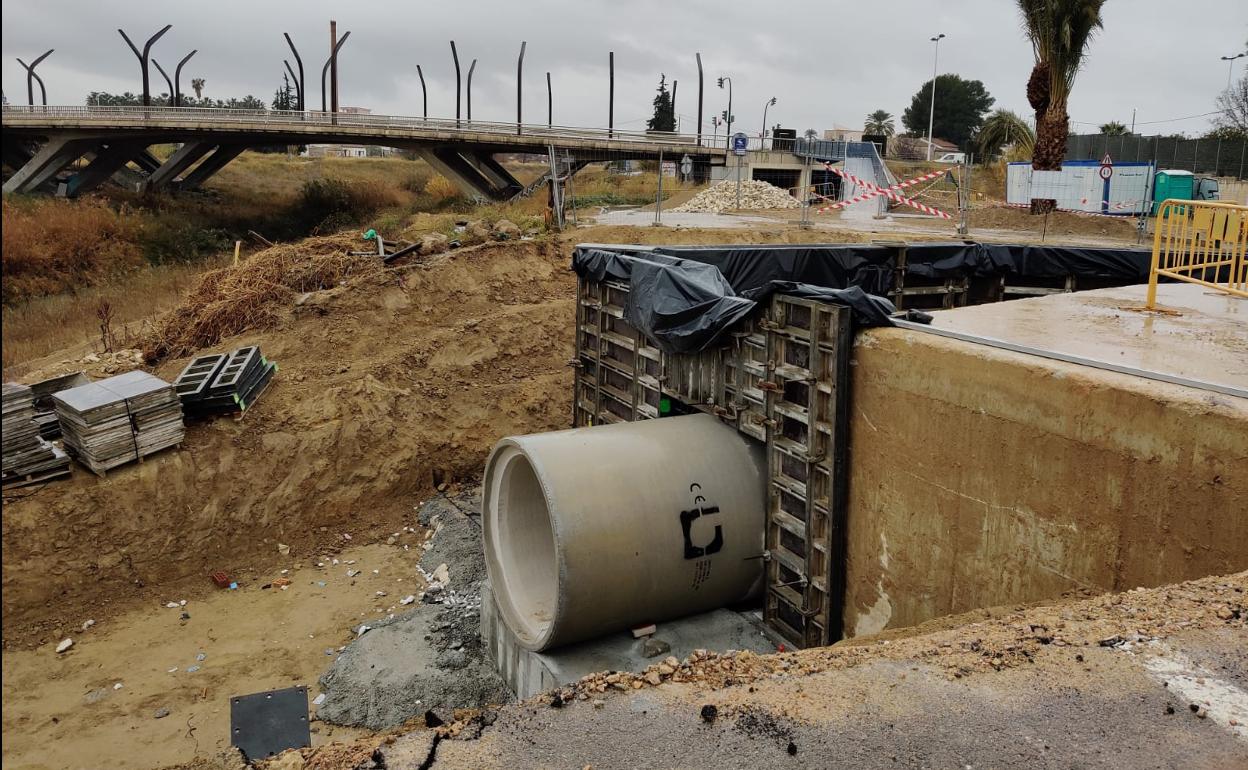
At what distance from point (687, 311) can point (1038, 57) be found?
21324mm

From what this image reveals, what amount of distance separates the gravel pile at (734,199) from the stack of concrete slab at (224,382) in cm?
2010

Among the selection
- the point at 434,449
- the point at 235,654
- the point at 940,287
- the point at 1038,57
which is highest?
the point at 1038,57

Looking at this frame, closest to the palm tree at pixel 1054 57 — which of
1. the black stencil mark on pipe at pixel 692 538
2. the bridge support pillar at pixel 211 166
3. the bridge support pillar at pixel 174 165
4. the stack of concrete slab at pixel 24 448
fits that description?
the black stencil mark on pipe at pixel 692 538

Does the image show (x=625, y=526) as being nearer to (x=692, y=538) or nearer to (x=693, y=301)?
(x=692, y=538)

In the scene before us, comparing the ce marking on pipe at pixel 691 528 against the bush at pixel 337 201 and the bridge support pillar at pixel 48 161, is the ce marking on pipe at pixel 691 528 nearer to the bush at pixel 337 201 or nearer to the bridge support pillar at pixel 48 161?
the bush at pixel 337 201

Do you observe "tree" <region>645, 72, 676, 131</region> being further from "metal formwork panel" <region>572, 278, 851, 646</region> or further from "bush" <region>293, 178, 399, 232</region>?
"metal formwork panel" <region>572, 278, 851, 646</region>

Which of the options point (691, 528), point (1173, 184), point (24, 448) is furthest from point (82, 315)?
point (1173, 184)

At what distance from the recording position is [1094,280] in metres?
17.1

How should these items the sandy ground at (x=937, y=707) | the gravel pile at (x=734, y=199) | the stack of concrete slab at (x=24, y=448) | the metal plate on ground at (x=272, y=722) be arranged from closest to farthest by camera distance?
the sandy ground at (x=937, y=707)
the metal plate on ground at (x=272, y=722)
the stack of concrete slab at (x=24, y=448)
the gravel pile at (x=734, y=199)

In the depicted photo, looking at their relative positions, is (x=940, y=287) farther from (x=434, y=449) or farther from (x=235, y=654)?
(x=235, y=654)

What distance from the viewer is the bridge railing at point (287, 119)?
129 feet

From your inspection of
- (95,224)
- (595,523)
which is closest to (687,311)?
(595,523)

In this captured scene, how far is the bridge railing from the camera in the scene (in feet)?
129

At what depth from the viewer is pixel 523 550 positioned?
10875 mm
